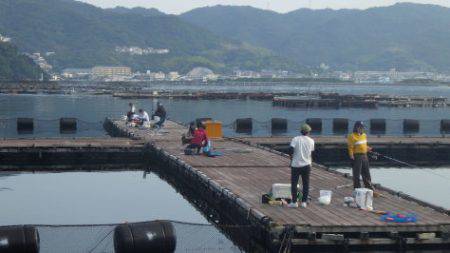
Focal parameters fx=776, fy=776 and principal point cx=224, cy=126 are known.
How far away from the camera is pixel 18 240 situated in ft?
61.7

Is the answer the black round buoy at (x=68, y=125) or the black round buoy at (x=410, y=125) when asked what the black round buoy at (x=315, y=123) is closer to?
the black round buoy at (x=410, y=125)

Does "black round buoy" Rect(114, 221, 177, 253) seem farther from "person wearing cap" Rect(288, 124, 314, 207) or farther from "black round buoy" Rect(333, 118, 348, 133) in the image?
"black round buoy" Rect(333, 118, 348, 133)

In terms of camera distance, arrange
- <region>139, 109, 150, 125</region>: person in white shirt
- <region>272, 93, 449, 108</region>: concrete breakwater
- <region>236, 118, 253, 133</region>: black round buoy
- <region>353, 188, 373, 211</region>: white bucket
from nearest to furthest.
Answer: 1. <region>353, 188, 373, 211</region>: white bucket
2. <region>139, 109, 150, 125</region>: person in white shirt
3. <region>236, 118, 253, 133</region>: black round buoy
4. <region>272, 93, 449, 108</region>: concrete breakwater

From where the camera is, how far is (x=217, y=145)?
43.9m

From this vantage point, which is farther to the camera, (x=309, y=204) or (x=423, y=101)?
(x=423, y=101)

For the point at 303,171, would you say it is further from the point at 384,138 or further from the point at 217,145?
the point at 384,138

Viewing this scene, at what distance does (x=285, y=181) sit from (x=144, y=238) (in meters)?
10.6

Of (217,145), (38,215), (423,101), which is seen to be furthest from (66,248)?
(423,101)

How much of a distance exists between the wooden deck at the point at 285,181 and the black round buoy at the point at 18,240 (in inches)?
236

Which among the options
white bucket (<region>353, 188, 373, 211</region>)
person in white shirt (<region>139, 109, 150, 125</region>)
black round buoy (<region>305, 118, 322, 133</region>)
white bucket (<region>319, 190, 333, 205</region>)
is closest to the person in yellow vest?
white bucket (<region>319, 190, 333, 205</region>)

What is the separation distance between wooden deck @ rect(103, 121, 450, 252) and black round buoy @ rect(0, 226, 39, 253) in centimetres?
599

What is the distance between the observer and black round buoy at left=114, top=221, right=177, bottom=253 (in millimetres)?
19125

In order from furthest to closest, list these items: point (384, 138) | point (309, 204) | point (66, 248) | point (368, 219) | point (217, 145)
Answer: point (384, 138) → point (217, 145) → point (309, 204) → point (368, 219) → point (66, 248)

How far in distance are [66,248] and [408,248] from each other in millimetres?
8947
